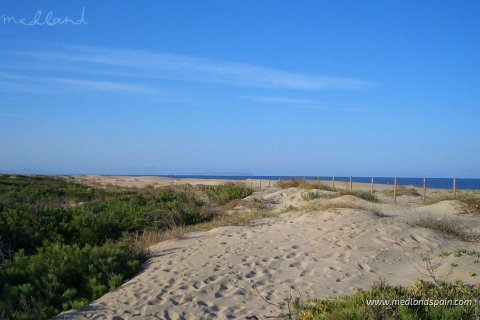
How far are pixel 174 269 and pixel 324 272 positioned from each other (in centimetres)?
300

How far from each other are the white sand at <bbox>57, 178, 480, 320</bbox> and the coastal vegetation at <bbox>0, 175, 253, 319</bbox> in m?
0.56

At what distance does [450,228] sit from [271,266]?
6138mm

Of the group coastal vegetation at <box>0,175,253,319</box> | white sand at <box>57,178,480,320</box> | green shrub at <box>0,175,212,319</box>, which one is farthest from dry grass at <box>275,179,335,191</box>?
white sand at <box>57,178,480,320</box>

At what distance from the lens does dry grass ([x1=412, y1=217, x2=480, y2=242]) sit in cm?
1209

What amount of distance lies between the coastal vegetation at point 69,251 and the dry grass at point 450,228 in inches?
291

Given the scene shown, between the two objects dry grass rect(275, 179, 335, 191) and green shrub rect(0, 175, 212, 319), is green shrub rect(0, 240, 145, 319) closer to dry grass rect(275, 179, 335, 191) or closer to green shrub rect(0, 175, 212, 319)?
green shrub rect(0, 175, 212, 319)

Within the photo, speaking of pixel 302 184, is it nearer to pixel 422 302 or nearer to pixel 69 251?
pixel 69 251

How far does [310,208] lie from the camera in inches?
614

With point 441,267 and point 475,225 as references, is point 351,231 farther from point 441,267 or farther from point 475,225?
point 475,225

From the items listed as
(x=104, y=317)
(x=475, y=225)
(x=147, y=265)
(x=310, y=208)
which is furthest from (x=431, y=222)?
(x=104, y=317)

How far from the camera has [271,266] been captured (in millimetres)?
9367

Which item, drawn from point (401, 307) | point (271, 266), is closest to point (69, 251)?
point (271, 266)

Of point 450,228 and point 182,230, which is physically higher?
point 450,228

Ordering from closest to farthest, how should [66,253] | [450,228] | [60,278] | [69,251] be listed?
[60,278] → [66,253] → [69,251] → [450,228]
